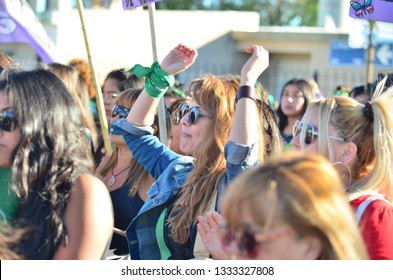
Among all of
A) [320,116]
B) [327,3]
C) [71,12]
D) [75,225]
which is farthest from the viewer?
[327,3]

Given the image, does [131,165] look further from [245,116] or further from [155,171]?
[245,116]

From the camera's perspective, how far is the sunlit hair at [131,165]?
497 cm

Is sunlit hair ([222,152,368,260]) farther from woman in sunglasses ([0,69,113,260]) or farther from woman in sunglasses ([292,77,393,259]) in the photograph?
woman in sunglasses ([292,77,393,259])

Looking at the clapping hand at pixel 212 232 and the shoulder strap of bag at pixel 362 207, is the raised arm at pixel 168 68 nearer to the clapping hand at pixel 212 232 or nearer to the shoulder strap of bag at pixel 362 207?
the clapping hand at pixel 212 232

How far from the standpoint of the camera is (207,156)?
12.4ft

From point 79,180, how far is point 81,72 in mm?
5726

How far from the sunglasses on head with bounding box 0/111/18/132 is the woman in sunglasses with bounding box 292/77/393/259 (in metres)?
1.22

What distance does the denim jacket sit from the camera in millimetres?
3344

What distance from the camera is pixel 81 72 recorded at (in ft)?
27.9

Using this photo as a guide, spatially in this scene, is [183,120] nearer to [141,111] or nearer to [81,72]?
[141,111]

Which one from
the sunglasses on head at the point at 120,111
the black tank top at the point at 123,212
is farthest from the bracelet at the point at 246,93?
the sunglasses on head at the point at 120,111

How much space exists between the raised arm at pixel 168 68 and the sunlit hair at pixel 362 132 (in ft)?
2.61

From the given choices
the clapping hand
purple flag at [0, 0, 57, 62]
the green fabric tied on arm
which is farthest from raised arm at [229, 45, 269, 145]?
purple flag at [0, 0, 57, 62]
